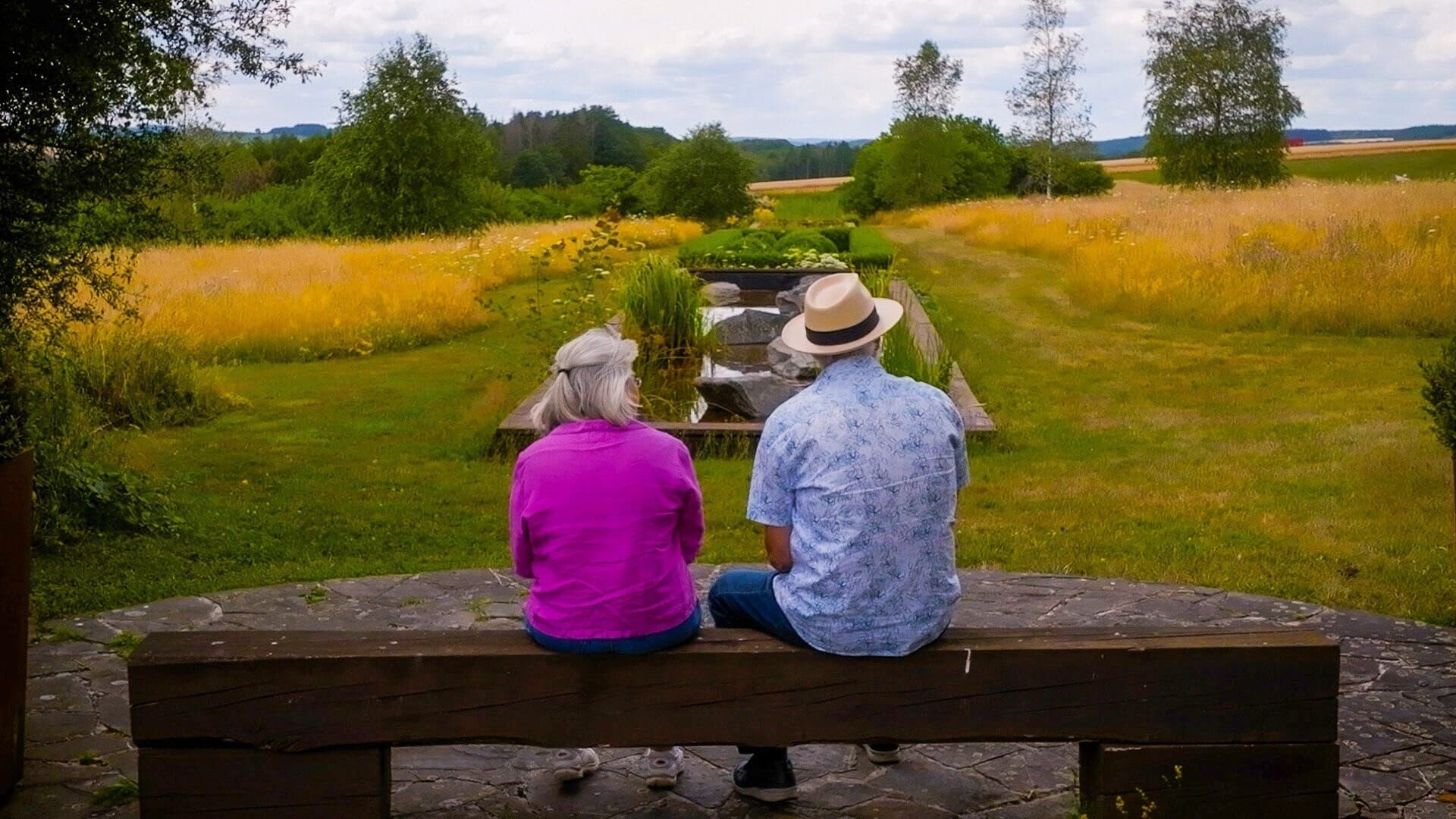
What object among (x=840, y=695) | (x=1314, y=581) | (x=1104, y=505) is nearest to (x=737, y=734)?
(x=840, y=695)

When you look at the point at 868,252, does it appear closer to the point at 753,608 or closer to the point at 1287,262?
the point at 1287,262

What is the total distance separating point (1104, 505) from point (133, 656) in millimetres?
5693

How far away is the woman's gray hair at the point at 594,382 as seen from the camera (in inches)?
139

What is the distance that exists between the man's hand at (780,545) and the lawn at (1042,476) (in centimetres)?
320

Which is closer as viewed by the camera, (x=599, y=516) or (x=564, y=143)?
A: (x=599, y=516)

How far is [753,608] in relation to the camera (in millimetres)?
3799

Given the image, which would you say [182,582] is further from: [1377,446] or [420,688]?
[1377,446]

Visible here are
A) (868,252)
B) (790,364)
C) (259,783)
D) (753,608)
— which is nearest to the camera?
(259,783)

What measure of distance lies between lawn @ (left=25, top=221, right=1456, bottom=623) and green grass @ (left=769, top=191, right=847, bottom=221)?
3138 cm

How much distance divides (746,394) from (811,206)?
4678cm

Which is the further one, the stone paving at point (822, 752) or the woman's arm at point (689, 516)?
the stone paving at point (822, 752)

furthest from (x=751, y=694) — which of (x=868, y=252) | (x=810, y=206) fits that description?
(x=810, y=206)

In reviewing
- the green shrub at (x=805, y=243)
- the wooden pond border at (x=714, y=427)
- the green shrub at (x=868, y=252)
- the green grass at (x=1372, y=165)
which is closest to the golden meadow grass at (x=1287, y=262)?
the green shrub at (x=868, y=252)

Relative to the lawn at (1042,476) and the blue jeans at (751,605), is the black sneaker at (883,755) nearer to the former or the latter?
the blue jeans at (751,605)
